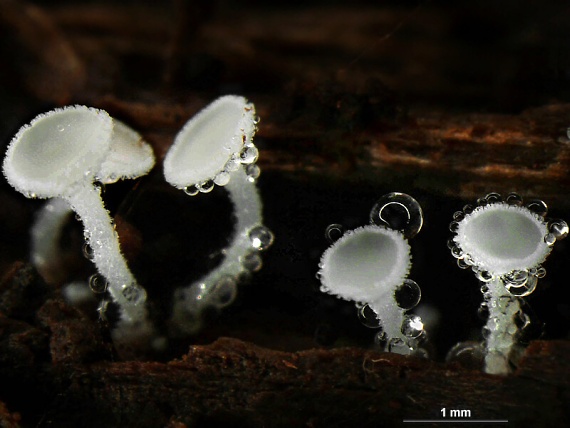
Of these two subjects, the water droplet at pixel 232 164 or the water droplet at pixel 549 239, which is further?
the water droplet at pixel 232 164

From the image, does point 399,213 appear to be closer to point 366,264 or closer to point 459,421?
point 366,264

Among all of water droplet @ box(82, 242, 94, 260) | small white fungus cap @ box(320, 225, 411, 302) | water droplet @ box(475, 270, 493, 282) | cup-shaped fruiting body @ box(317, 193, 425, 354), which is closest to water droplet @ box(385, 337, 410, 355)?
cup-shaped fruiting body @ box(317, 193, 425, 354)

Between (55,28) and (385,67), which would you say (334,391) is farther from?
(55,28)

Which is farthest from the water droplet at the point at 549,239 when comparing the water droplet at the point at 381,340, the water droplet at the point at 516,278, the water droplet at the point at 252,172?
the water droplet at the point at 252,172

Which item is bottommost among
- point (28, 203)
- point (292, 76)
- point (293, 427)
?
point (293, 427)

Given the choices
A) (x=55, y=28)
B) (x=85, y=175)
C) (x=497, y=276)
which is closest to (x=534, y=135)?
(x=497, y=276)

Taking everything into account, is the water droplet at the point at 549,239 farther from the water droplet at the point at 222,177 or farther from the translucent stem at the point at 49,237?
the translucent stem at the point at 49,237
